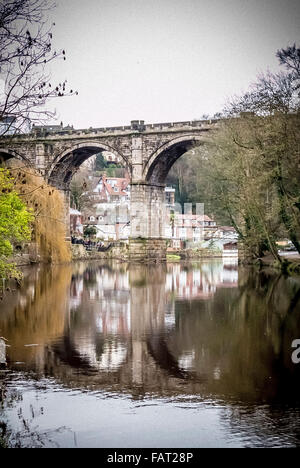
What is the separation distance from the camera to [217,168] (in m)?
39.6

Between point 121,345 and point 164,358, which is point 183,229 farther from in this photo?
point 164,358

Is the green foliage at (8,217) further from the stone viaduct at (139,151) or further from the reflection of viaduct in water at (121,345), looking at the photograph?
the stone viaduct at (139,151)

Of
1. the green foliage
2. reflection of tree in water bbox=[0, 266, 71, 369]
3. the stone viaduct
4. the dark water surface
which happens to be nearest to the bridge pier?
the stone viaduct

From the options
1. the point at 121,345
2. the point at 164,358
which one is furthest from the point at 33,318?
the point at 164,358

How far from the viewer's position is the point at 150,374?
1171 cm

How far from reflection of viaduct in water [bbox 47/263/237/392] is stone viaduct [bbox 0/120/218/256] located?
2731cm

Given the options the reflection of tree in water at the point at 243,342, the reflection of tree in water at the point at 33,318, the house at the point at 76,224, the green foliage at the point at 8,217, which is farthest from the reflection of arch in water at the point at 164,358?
the house at the point at 76,224

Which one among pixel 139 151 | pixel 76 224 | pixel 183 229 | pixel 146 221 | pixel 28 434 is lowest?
pixel 28 434

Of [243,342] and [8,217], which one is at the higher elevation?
[8,217]

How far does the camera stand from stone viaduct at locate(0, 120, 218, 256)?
52.6m

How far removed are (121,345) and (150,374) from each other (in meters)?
2.92

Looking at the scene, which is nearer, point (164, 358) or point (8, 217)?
point (164, 358)

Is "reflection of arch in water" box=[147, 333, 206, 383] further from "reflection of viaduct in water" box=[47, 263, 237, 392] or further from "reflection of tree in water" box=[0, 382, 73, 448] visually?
"reflection of tree in water" box=[0, 382, 73, 448]

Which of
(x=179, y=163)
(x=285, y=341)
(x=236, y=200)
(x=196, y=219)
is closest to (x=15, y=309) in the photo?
(x=285, y=341)
